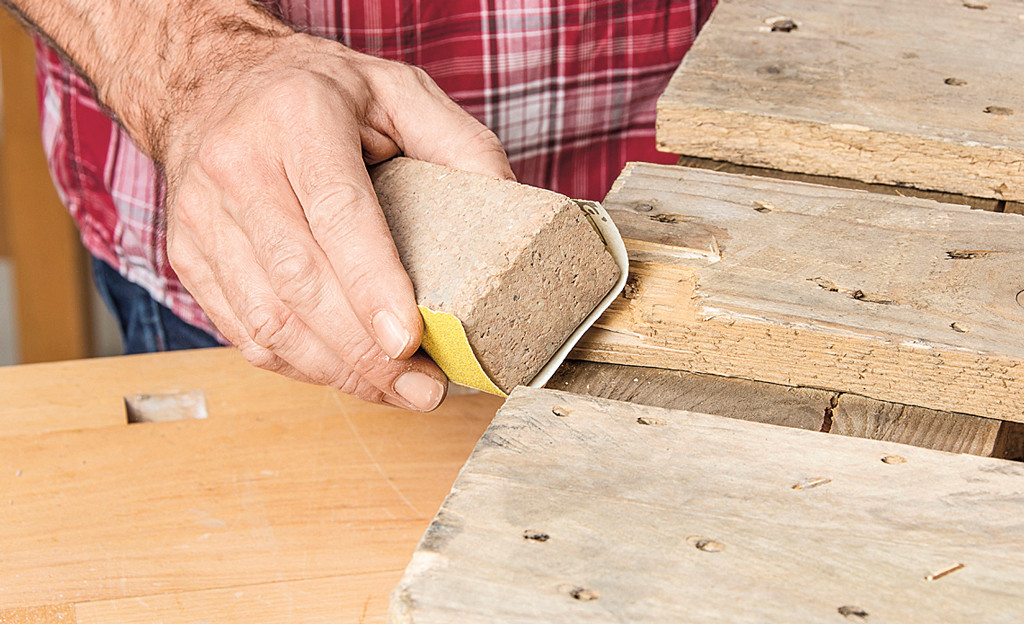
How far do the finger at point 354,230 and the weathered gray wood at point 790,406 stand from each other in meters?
0.15

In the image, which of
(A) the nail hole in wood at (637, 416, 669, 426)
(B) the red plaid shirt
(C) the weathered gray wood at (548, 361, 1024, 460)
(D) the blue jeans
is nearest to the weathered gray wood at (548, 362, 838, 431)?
(C) the weathered gray wood at (548, 361, 1024, 460)

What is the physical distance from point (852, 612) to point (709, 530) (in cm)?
10

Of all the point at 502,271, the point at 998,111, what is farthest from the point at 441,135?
the point at 998,111

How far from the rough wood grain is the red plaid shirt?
442 mm

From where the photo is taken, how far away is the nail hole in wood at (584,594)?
1.84 feet

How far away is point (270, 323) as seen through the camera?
3.23ft

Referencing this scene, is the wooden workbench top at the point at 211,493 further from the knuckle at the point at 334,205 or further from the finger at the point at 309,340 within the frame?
the knuckle at the point at 334,205

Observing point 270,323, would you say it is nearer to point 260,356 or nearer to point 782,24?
point 260,356

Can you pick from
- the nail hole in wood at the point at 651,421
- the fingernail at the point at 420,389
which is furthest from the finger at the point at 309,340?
the nail hole in wood at the point at 651,421

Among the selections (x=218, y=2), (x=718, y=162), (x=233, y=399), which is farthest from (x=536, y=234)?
(x=218, y=2)

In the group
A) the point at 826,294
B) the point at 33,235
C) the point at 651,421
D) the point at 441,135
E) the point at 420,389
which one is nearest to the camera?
the point at 651,421

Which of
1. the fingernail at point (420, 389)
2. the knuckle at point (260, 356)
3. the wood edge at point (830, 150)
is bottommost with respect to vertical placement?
the knuckle at point (260, 356)

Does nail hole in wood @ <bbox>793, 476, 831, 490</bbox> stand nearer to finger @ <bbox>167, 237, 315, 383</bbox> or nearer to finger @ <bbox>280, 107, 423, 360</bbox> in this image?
finger @ <bbox>280, 107, 423, 360</bbox>

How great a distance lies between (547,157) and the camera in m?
1.80
